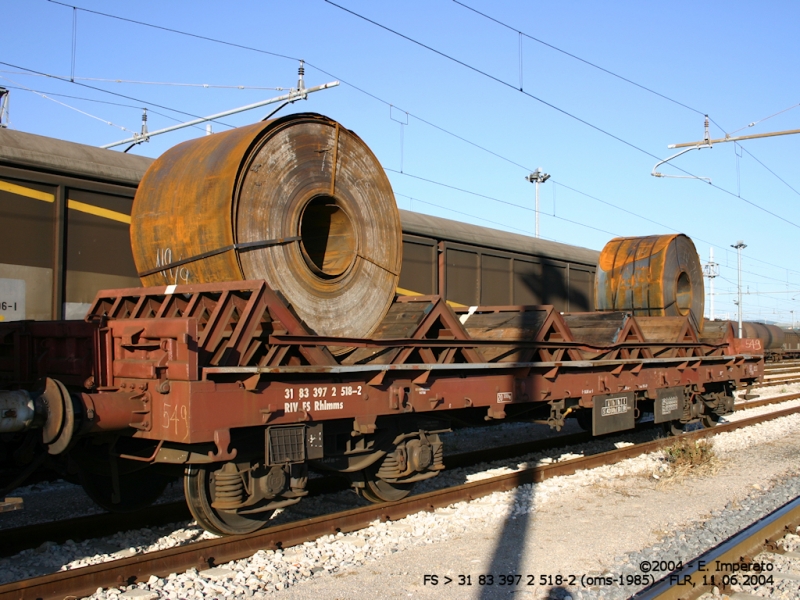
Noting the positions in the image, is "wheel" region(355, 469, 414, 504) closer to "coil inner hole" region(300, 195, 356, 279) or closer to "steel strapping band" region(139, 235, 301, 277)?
"coil inner hole" region(300, 195, 356, 279)

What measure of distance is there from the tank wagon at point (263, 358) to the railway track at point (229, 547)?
0.59 ft

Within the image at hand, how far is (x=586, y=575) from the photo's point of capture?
17.1 ft

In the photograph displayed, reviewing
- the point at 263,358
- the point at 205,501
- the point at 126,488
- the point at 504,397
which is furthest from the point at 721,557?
the point at 126,488

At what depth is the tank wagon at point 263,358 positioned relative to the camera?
15.5ft

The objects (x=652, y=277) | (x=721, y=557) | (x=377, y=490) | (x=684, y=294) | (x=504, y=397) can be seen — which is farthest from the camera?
(x=684, y=294)

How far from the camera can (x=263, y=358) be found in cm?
520

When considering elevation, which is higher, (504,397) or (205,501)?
(504,397)

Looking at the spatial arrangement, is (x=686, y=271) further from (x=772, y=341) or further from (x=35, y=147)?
(x=772, y=341)

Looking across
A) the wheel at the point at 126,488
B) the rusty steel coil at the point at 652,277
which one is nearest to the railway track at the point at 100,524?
the wheel at the point at 126,488

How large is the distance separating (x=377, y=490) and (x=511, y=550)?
138 centimetres

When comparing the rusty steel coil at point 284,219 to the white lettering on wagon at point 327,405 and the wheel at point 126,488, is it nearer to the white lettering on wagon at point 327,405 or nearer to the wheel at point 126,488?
the white lettering on wagon at point 327,405

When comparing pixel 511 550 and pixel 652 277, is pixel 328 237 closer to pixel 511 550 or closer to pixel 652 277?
pixel 511 550

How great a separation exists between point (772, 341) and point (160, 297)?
47.5 metres

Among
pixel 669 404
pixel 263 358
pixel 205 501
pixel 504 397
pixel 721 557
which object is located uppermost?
pixel 263 358
